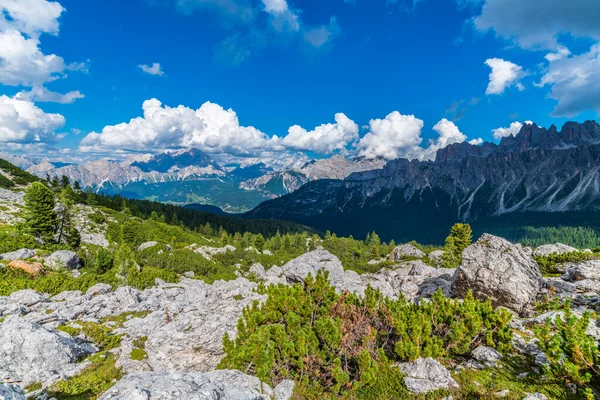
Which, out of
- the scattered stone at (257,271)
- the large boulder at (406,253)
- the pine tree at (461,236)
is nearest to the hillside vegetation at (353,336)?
the scattered stone at (257,271)

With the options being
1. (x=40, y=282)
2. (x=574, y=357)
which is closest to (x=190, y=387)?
(x=574, y=357)

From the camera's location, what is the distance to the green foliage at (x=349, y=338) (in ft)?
46.6

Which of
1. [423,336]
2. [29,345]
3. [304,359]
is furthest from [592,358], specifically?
[29,345]

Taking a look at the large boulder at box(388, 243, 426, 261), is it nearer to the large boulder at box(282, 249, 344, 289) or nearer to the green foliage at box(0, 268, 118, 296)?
the large boulder at box(282, 249, 344, 289)

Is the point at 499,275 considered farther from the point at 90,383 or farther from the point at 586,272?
the point at 90,383

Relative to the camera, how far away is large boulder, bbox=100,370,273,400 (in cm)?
973

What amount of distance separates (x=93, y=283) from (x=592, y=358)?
50688mm

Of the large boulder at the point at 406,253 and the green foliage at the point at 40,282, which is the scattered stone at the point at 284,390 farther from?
the large boulder at the point at 406,253

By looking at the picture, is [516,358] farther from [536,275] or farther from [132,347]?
[132,347]

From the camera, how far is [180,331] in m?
20.6

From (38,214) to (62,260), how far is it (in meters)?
18.1

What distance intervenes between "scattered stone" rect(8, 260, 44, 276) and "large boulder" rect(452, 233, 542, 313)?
176 ft

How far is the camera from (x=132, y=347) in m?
19.7

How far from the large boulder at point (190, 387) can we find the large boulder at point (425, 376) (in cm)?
685
